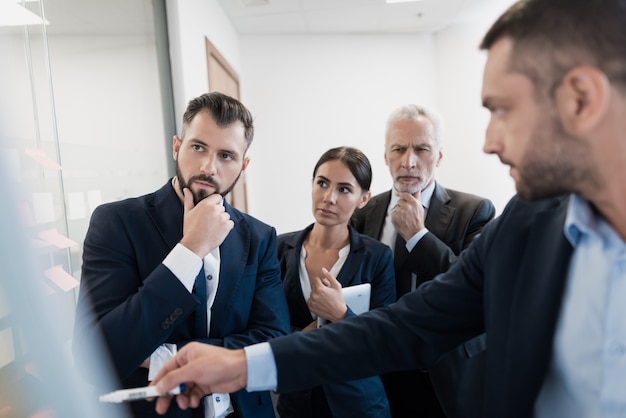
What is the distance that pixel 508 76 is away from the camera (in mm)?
→ 746

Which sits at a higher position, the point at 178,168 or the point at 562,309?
the point at 178,168

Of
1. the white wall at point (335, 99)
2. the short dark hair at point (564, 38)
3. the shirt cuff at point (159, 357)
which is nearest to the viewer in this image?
the short dark hair at point (564, 38)

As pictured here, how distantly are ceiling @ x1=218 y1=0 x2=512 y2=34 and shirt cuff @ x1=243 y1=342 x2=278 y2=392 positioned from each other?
10.9 feet

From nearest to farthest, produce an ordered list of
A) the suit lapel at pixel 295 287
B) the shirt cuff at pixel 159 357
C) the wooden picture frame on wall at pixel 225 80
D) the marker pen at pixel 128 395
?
the marker pen at pixel 128 395 < the shirt cuff at pixel 159 357 < the suit lapel at pixel 295 287 < the wooden picture frame on wall at pixel 225 80

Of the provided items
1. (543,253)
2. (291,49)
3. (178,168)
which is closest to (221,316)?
(178,168)

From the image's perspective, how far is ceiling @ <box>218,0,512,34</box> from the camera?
3.69m

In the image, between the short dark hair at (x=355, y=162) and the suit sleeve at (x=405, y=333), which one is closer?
the suit sleeve at (x=405, y=333)

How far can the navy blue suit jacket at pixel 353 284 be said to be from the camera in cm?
139

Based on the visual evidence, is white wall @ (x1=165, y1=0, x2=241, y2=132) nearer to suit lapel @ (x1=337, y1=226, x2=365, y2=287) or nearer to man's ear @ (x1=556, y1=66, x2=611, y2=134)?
suit lapel @ (x1=337, y1=226, x2=365, y2=287)

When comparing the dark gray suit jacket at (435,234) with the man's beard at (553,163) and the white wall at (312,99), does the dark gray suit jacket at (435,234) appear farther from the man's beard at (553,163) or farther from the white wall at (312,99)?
the white wall at (312,99)

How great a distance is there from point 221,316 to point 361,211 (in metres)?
1.05

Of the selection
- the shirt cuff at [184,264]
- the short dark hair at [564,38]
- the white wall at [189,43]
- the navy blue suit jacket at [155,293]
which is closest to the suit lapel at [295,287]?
the navy blue suit jacket at [155,293]

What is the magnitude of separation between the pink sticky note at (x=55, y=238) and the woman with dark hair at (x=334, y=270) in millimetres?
756

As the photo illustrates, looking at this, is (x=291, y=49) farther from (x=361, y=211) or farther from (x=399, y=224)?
(x=399, y=224)
